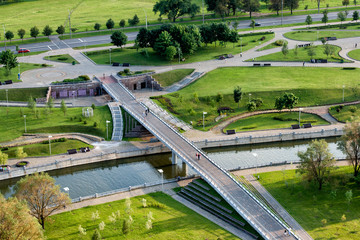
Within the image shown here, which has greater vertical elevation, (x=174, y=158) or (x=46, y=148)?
(x=46, y=148)

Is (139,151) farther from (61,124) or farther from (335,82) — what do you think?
(335,82)

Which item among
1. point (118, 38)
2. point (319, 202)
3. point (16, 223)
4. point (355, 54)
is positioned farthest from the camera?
point (118, 38)

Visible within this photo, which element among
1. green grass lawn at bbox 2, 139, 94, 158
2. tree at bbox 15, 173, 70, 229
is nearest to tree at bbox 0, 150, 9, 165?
green grass lawn at bbox 2, 139, 94, 158

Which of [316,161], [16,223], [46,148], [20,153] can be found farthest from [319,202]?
[20,153]

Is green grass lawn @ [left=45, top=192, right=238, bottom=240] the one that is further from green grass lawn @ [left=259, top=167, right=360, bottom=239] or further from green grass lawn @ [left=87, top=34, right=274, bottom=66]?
green grass lawn @ [left=87, top=34, right=274, bottom=66]

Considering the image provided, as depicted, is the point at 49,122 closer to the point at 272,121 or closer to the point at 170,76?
the point at 170,76

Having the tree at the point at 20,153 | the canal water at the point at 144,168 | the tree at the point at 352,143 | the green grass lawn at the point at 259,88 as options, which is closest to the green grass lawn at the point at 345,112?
the green grass lawn at the point at 259,88

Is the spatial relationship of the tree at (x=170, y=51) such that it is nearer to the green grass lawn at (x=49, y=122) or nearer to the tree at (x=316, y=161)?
the green grass lawn at (x=49, y=122)
